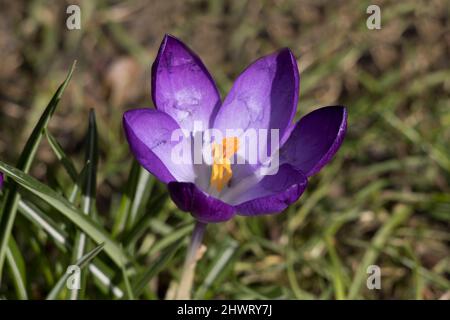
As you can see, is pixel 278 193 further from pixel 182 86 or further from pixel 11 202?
pixel 11 202

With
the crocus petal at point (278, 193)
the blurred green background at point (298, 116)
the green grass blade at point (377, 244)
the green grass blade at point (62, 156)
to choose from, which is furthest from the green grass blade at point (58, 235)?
the green grass blade at point (377, 244)

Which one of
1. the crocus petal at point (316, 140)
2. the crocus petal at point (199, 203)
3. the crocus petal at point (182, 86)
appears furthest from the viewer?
the crocus petal at point (182, 86)

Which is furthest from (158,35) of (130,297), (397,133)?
(130,297)

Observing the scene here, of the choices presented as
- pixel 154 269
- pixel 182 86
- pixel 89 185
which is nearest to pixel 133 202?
pixel 89 185

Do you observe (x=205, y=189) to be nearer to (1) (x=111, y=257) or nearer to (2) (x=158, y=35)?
(1) (x=111, y=257)

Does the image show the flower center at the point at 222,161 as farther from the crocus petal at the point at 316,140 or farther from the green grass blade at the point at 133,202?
the green grass blade at the point at 133,202
